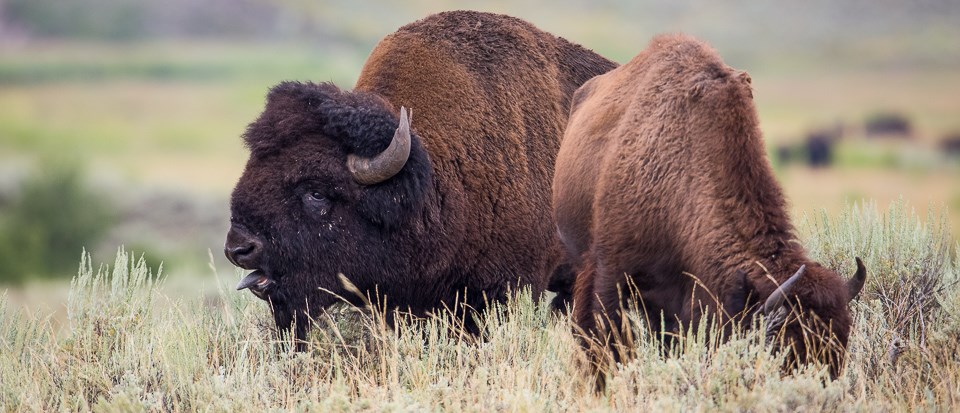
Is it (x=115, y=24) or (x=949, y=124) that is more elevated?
(x=115, y=24)

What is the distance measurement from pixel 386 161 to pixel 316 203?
1.52 ft

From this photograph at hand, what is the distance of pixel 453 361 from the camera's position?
588 cm

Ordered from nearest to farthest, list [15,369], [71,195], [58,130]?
[15,369]
[71,195]
[58,130]

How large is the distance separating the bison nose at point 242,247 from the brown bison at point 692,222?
1727 millimetres

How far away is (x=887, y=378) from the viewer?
17.5 ft

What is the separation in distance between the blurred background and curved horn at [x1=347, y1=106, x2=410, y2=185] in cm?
4963

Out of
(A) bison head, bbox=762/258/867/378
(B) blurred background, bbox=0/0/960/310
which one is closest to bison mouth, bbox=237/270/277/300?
(A) bison head, bbox=762/258/867/378

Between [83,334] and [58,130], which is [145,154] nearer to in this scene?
[58,130]

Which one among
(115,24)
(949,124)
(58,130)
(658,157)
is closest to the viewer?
(658,157)

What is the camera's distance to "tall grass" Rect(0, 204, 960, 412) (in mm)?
4660

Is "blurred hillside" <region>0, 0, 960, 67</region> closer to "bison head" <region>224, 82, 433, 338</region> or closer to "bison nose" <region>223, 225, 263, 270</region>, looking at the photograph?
"bison head" <region>224, 82, 433, 338</region>

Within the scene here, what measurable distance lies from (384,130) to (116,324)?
1808 millimetres

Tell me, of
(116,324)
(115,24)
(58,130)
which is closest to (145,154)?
(58,130)

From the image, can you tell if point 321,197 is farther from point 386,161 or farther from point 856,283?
point 856,283
